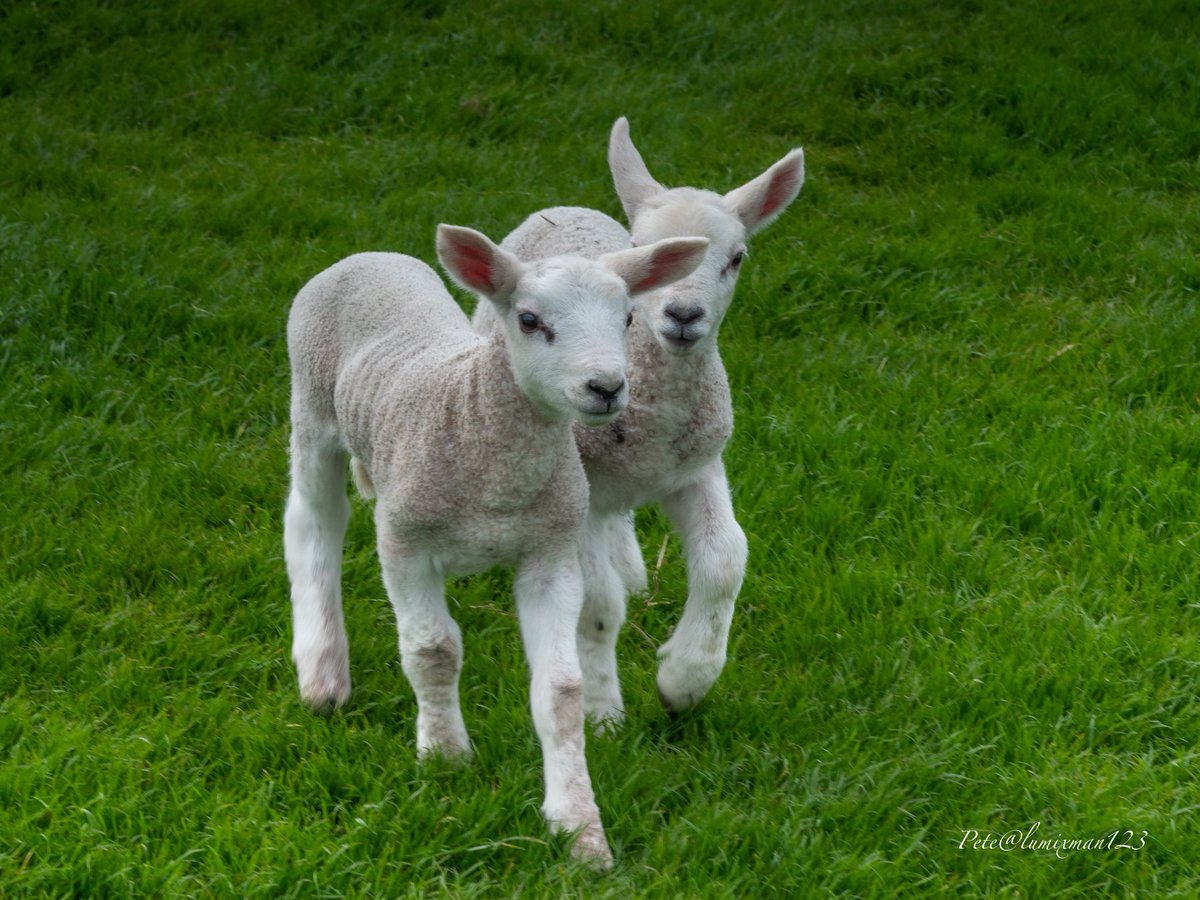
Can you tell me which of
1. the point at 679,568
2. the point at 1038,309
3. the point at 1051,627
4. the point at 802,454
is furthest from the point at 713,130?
the point at 1051,627

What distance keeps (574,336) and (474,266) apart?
0.35 meters

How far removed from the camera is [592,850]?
12.7 ft

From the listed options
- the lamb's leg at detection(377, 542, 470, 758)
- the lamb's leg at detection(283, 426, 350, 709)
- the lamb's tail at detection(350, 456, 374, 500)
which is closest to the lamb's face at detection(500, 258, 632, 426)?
the lamb's leg at detection(377, 542, 470, 758)

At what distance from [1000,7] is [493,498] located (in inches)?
301

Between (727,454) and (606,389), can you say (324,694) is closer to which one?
(606,389)

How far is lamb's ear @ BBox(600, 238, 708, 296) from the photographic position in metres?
3.89

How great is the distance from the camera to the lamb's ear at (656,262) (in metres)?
3.89

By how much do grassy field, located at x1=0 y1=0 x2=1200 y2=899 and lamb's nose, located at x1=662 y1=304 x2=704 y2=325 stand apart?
3.83 feet

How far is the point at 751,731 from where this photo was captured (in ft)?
15.1

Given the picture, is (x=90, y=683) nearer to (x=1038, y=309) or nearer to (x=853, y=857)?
(x=853, y=857)

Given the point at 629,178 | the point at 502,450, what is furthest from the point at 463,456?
the point at 629,178

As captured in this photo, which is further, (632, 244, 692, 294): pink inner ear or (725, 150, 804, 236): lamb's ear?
(725, 150, 804, 236): lamb's ear

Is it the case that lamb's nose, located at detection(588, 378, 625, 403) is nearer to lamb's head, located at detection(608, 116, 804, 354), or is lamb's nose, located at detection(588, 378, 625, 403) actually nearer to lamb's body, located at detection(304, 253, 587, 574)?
lamb's body, located at detection(304, 253, 587, 574)

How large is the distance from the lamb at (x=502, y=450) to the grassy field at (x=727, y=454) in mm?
268
